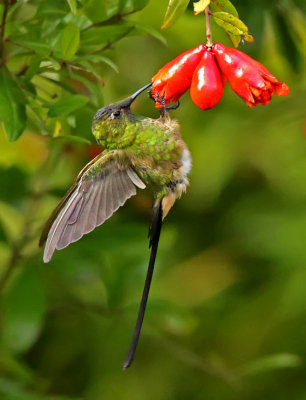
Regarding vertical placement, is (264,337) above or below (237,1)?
below

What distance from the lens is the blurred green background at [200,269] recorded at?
273 centimetres

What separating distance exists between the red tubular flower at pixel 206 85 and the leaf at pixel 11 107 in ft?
1.30

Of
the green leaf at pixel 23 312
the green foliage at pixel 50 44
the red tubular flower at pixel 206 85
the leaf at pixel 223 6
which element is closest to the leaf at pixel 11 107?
the green foliage at pixel 50 44

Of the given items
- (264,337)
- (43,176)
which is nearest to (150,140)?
(43,176)

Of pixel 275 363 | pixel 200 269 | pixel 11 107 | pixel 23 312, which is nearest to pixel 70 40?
pixel 11 107

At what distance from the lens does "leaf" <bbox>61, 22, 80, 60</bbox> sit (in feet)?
5.12

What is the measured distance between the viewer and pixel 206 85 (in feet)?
4.68

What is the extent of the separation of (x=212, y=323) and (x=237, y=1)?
57.5 inches

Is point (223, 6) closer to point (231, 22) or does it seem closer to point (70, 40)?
point (231, 22)

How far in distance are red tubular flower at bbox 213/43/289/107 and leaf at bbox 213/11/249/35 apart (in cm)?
14

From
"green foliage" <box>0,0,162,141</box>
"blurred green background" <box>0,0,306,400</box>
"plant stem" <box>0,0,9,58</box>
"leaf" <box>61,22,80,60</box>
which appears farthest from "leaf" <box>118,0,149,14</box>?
"blurred green background" <box>0,0,306,400</box>

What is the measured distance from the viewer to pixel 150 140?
1758 mm

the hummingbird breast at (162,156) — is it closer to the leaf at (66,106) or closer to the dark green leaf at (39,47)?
the leaf at (66,106)

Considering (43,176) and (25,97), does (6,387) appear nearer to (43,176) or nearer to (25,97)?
(43,176)
